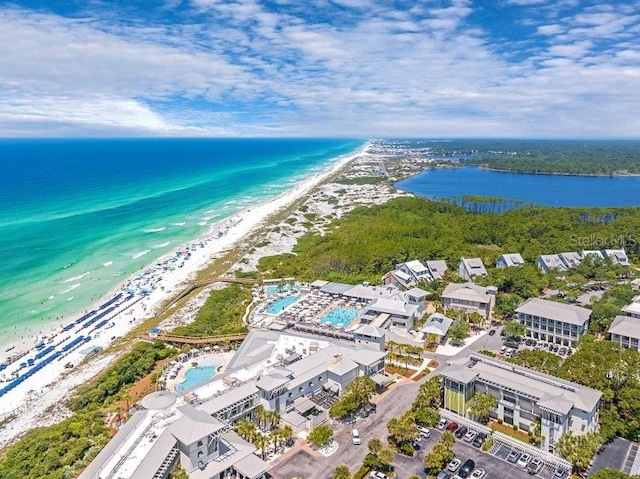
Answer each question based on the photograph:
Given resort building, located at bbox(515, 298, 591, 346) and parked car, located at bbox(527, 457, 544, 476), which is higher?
resort building, located at bbox(515, 298, 591, 346)

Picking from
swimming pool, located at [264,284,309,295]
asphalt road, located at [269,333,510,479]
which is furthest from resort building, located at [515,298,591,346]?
swimming pool, located at [264,284,309,295]

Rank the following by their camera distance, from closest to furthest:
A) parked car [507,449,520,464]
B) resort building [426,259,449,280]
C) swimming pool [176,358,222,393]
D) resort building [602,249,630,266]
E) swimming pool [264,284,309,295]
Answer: parked car [507,449,520,464], swimming pool [176,358,222,393], swimming pool [264,284,309,295], resort building [426,259,449,280], resort building [602,249,630,266]

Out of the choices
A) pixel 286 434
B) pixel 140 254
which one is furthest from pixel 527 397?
pixel 140 254

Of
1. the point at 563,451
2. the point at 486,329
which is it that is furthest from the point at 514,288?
the point at 563,451

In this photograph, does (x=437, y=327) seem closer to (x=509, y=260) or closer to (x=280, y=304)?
(x=280, y=304)

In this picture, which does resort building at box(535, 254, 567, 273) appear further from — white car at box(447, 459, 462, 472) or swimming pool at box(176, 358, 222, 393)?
swimming pool at box(176, 358, 222, 393)
